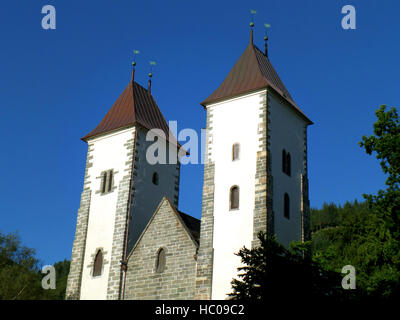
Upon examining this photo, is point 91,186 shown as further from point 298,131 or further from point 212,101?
point 298,131

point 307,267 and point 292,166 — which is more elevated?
point 292,166

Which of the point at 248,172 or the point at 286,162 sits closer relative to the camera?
the point at 248,172

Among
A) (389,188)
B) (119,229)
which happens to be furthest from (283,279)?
(119,229)

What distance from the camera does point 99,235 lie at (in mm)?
32844

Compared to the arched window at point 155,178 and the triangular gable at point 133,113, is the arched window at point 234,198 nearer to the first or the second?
the arched window at point 155,178

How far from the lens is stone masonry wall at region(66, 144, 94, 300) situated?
32312 millimetres

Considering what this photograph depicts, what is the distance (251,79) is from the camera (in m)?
30.8

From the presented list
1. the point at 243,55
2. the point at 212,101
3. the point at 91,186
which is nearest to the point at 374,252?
the point at 212,101

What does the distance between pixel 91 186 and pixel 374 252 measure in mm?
16251

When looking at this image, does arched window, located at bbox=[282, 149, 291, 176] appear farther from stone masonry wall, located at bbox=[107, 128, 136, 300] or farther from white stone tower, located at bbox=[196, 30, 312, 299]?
stone masonry wall, located at bbox=[107, 128, 136, 300]

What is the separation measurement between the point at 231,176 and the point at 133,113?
8.87 m

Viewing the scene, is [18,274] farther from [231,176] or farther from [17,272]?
[231,176]
